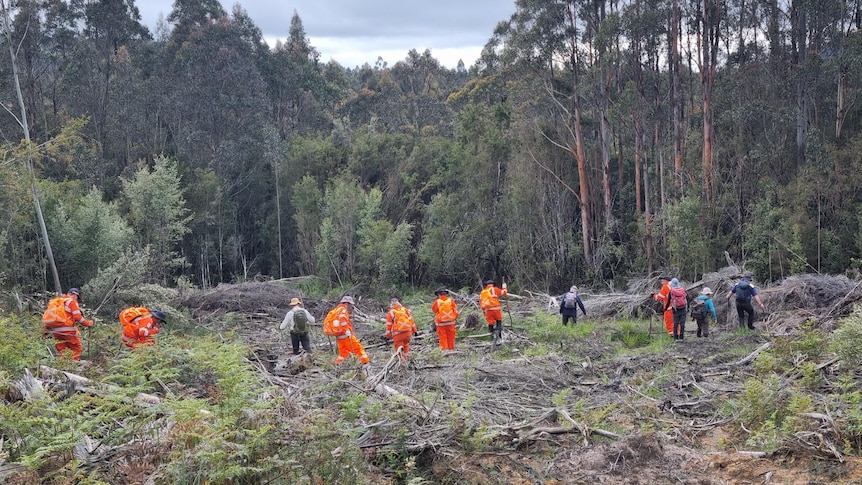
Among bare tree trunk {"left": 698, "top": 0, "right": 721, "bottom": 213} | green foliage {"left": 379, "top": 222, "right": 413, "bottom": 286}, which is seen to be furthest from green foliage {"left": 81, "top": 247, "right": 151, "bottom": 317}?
bare tree trunk {"left": 698, "top": 0, "right": 721, "bottom": 213}

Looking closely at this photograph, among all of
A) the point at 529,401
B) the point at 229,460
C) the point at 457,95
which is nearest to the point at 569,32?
the point at 457,95

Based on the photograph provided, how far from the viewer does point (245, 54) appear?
1679 inches

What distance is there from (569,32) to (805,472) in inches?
951

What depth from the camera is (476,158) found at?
101ft

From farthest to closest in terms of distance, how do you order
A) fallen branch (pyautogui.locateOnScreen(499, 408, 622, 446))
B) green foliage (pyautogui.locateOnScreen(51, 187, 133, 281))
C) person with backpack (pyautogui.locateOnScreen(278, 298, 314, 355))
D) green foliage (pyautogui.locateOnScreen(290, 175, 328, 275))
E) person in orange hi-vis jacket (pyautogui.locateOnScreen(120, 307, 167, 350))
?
1. green foliage (pyautogui.locateOnScreen(290, 175, 328, 275))
2. green foliage (pyautogui.locateOnScreen(51, 187, 133, 281))
3. person with backpack (pyautogui.locateOnScreen(278, 298, 314, 355))
4. person in orange hi-vis jacket (pyautogui.locateOnScreen(120, 307, 167, 350))
5. fallen branch (pyautogui.locateOnScreen(499, 408, 622, 446))

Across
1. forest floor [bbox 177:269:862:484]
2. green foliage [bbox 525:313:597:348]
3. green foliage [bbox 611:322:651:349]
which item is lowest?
green foliage [bbox 611:322:651:349]

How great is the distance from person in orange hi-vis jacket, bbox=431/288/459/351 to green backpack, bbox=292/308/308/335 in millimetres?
2608

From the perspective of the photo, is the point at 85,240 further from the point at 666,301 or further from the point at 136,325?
the point at 666,301

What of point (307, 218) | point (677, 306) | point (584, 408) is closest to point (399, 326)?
point (584, 408)

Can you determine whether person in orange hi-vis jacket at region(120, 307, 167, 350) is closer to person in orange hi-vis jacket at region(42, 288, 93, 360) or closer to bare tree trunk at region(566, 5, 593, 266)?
person in orange hi-vis jacket at region(42, 288, 93, 360)

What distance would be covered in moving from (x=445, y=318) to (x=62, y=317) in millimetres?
6843

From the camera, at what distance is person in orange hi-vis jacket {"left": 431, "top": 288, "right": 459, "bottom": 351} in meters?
14.1

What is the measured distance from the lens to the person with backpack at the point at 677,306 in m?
14.9

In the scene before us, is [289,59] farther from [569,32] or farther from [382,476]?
[382,476]
